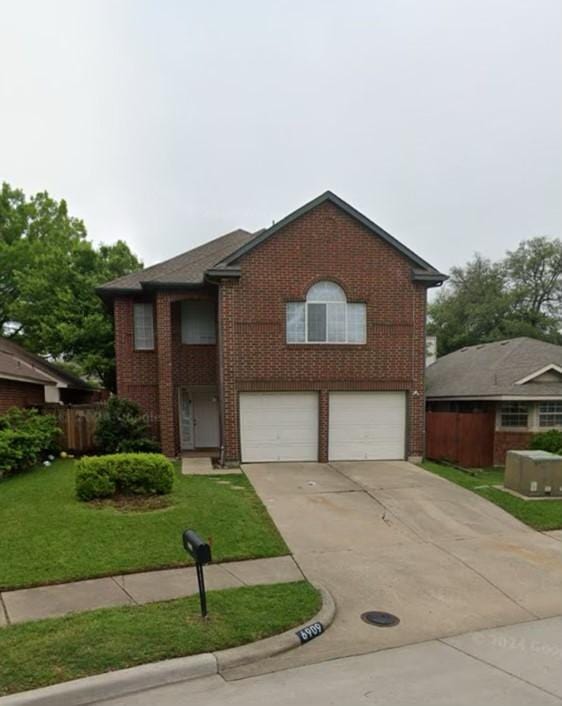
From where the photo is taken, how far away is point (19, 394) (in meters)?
14.4

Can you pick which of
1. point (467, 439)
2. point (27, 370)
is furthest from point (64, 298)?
point (467, 439)

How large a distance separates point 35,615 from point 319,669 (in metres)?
2.91

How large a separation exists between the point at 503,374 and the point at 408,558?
10887mm

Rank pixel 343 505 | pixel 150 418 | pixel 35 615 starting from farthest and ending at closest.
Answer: pixel 150 418
pixel 343 505
pixel 35 615

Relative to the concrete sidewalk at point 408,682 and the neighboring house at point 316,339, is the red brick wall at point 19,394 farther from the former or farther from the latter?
the concrete sidewalk at point 408,682

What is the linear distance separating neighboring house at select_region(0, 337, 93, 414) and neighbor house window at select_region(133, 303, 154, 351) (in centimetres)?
354

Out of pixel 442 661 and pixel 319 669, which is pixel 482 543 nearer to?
pixel 442 661

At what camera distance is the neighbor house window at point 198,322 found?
15.4 metres

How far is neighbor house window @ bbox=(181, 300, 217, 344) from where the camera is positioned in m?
15.4

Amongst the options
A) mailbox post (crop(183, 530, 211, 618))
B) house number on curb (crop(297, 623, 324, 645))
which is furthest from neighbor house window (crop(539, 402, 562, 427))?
mailbox post (crop(183, 530, 211, 618))

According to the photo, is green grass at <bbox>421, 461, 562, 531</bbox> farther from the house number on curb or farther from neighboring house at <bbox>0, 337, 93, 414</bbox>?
neighboring house at <bbox>0, 337, 93, 414</bbox>

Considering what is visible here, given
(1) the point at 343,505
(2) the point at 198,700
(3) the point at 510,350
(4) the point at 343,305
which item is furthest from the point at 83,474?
(3) the point at 510,350

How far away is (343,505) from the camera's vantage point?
9.21 meters

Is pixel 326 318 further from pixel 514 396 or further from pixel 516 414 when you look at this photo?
pixel 516 414
